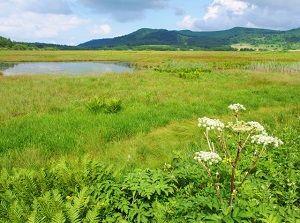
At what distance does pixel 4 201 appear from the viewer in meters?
3.82

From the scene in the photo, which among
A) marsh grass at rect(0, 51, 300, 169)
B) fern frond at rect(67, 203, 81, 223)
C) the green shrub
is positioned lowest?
marsh grass at rect(0, 51, 300, 169)

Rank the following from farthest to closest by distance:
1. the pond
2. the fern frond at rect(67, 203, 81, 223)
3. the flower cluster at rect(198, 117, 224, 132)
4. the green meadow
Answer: the pond
the green meadow
the fern frond at rect(67, 203, 81, 223)
the flower cluster at rect(198, 117, 224, 132)

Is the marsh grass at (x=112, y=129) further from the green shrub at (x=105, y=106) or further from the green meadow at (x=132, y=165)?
the green shrub at (x=105, y=106)

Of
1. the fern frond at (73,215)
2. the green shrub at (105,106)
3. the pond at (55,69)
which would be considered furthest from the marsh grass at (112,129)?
the pond at (55,69)

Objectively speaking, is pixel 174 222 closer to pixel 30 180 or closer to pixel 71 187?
pixel 71 187

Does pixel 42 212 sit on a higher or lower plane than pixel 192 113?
higher

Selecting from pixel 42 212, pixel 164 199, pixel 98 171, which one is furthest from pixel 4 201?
pixel 164 199

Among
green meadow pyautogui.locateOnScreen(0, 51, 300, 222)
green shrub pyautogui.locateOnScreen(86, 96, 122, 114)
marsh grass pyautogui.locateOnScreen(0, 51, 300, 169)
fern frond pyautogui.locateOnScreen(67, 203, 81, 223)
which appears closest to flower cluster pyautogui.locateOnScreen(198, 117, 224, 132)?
green meadow pyautogui.locateOnScreen(0, 51, 300, 222)

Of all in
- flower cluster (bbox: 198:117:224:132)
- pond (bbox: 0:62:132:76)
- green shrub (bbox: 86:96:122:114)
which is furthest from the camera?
pond (bbox: 0:62:132:76)

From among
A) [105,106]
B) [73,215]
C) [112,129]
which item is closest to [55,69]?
[105,106]

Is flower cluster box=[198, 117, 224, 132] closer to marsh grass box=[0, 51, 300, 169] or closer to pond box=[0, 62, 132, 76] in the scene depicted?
marsh grass box=[0, 51, 300, 169]

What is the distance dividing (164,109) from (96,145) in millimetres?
5227

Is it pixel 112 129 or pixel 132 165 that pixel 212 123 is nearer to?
pixel 132 165

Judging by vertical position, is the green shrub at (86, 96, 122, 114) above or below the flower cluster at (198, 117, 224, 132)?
below
